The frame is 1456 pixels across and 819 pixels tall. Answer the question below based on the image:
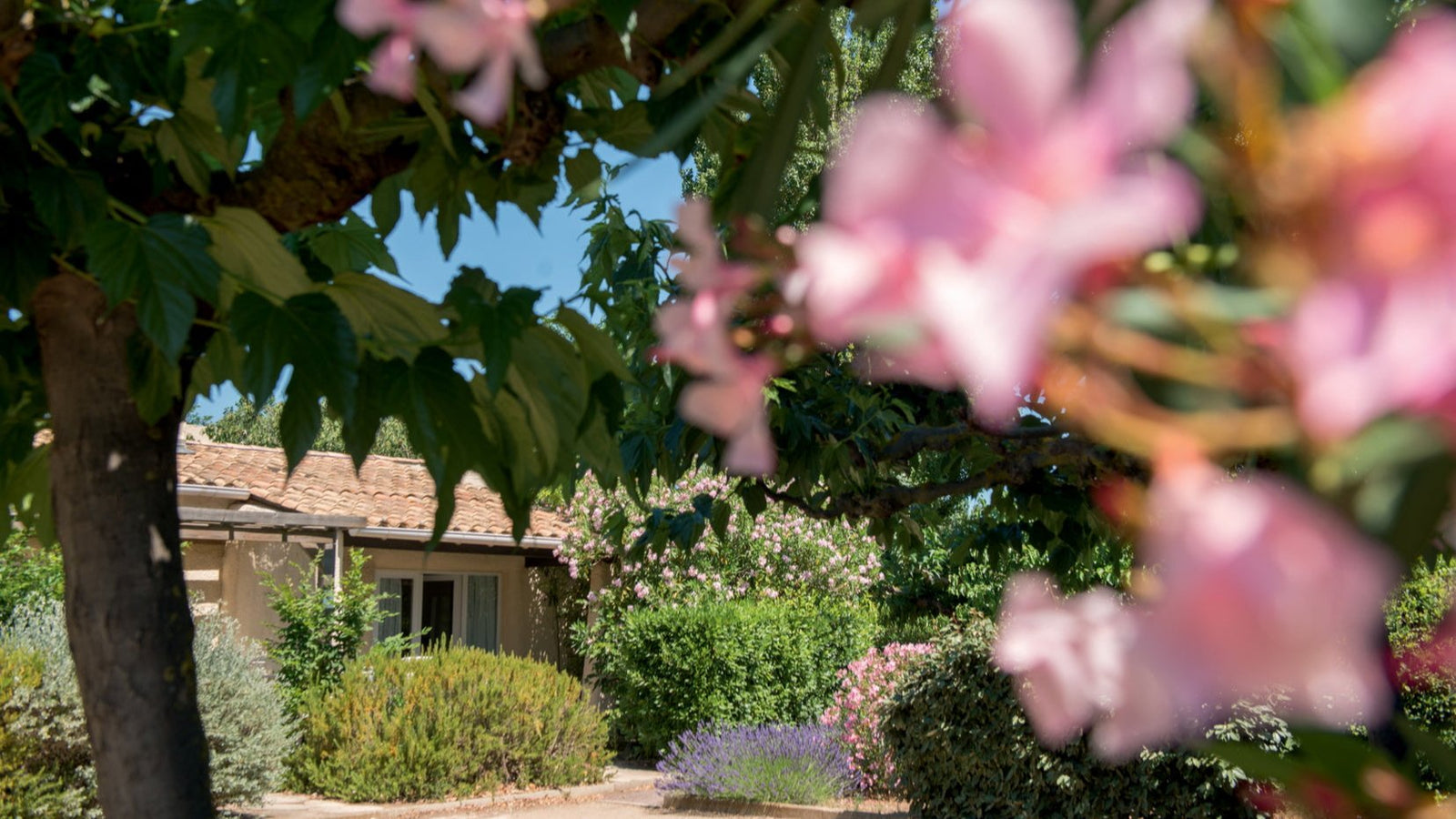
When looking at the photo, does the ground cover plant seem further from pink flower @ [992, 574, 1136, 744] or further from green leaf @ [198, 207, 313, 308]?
green leaf @ [198, 207, 313, 308]

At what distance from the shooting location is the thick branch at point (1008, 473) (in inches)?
119

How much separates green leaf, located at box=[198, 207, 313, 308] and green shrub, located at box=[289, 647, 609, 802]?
8641 millimetres

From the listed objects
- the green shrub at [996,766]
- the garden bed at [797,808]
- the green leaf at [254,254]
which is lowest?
the garden bed at [797,808]

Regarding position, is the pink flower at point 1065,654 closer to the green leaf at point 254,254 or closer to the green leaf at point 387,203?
the green leaf at point 254,254

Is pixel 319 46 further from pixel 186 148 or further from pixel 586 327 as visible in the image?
pixel 186 148

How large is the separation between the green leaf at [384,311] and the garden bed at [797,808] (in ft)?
25.1

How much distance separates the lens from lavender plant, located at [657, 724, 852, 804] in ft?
31.1

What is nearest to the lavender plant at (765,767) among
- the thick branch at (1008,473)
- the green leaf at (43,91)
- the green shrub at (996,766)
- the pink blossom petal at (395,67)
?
the green shrub at (996,766)

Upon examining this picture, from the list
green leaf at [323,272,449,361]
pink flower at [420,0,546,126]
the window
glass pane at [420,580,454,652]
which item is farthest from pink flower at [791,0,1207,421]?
glass pane at [420,580,454,652]

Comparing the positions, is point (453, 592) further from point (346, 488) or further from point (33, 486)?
point (33, 486)

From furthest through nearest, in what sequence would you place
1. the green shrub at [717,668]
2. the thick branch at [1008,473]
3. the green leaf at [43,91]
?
the green shrub at [717,668], the thick branch at [1008,473], the green leaf at [43,91]

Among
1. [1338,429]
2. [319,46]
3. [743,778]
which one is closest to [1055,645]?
[1338,429]

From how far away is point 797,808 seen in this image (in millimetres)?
9219

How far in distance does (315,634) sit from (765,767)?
417 cm
